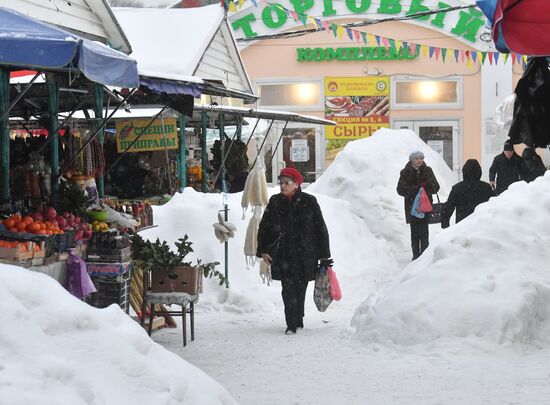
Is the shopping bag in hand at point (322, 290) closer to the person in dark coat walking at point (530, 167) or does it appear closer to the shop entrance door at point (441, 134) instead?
the person in dark coat walking at point (530, 167)

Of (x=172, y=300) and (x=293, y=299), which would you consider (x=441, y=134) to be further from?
(x=172, y=300)

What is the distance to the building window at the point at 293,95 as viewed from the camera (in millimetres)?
28562

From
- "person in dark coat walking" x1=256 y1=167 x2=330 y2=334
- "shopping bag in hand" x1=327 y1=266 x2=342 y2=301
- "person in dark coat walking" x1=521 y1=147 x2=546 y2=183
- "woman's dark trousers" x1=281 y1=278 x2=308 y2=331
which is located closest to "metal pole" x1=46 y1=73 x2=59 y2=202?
"person in dark coat walking" x1=256 y1=167 x2=330 y2=334

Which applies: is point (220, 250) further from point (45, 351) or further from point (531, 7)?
point (45, 351)

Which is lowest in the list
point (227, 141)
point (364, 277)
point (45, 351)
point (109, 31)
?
point (364, 277)

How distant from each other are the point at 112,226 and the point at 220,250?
3894 millimetres

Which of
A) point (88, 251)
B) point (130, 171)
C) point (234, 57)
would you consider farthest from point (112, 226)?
point (234, 57)

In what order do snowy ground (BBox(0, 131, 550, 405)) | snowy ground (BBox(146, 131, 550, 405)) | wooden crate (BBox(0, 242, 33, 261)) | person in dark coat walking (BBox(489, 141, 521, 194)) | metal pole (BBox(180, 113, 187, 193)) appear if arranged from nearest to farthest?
snowy ground (BBox(0, 131, 550, 405)) < snowy ground (BBox(146, 131, 550, 405)) < wooden crate (BBox(0, 242, 33, 261)) < person in dark coat walking (BBox(489, 141, 521, 194)) < metal pole (BBox(180, 113, 187, 193))

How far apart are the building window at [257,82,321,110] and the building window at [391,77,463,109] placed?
2192 mm

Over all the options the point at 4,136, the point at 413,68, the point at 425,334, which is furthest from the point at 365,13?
the point at 425,334

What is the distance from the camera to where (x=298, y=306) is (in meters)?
10.8

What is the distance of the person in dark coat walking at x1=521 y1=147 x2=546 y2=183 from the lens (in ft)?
54.4

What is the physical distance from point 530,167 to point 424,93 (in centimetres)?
1196

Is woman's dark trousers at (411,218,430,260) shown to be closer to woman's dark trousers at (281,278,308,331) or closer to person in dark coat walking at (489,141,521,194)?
person in dark coat walking at (489,141,521,194)
